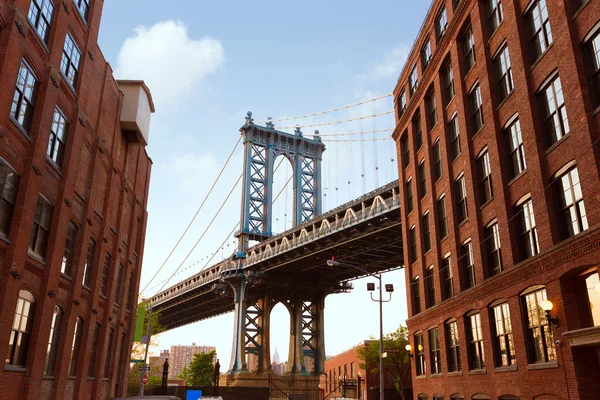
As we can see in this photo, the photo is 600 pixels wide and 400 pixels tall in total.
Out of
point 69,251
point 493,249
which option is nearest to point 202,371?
point 69,251

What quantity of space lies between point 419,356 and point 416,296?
3393 mm

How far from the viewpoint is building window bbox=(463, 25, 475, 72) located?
85.9ft

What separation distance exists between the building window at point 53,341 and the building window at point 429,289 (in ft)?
59.8

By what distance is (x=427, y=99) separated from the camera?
32375 mm

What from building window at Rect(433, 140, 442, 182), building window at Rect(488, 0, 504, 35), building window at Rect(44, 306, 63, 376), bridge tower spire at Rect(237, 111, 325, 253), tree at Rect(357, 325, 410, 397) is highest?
bridge tower spire at Rect(237, 111, 325, 253)

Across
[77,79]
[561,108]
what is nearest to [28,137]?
[77,79]

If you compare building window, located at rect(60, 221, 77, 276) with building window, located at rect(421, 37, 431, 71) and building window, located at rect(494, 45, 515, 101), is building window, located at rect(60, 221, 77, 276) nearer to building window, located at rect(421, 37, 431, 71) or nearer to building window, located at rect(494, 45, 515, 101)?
building window, located at rect(494, 45, 515, 101)

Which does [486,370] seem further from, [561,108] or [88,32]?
[88,32]

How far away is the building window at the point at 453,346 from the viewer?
2617 cm

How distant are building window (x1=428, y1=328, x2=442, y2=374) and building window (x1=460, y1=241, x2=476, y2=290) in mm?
3949

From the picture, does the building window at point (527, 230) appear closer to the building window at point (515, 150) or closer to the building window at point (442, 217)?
the building window at point (515, 150)

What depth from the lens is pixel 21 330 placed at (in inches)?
752

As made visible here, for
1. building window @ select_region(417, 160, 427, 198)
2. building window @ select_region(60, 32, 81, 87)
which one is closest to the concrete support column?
building window @ select_region(417, 160, 427, 198)


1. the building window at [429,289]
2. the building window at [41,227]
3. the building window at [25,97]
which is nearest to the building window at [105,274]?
the building window at [41,227]
